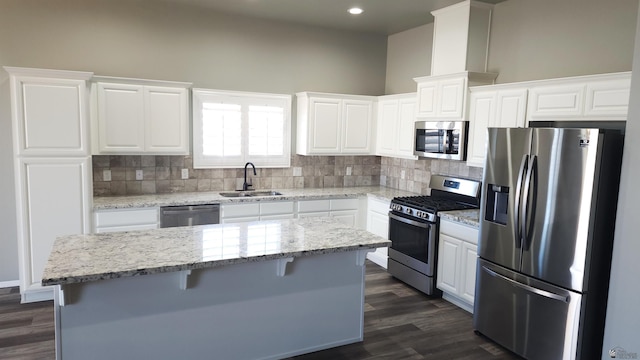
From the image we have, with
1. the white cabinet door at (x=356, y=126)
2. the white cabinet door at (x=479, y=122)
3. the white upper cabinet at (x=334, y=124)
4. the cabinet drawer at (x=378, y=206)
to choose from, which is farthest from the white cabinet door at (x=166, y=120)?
the white cabinet door at (x=479, y=122)

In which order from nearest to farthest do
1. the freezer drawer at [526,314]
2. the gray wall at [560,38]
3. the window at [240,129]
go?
the freezer drawer at [526,314], the gray wall at [560,38], the window at [240,129]

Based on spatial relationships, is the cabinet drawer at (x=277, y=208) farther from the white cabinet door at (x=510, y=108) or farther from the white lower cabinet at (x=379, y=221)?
the white cabinet door at (x=510, y=108)

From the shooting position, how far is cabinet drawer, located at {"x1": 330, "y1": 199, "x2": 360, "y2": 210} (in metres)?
5.36

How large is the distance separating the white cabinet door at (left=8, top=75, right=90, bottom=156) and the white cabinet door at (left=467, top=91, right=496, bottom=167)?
3697 millimetres

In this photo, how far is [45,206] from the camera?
3934 millimetres

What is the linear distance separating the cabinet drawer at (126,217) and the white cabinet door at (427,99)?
3.07 m

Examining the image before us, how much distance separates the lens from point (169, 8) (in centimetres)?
481

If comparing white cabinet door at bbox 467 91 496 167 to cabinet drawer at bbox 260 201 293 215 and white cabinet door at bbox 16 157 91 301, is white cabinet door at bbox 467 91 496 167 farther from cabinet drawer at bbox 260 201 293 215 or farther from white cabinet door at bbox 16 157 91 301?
white cabinet door at bbox 16 157 91 301

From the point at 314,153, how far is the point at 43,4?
10.8 feet

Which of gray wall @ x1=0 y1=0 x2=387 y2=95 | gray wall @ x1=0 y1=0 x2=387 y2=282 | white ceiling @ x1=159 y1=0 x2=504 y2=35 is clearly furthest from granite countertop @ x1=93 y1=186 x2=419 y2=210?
white ceiling @ x1=159 y1=0 x2=504 y2=35

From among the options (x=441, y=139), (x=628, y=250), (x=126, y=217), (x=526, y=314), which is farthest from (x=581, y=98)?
(x=126, y=217)

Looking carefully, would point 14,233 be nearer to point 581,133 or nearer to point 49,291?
point 49,291

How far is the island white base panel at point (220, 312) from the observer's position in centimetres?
243

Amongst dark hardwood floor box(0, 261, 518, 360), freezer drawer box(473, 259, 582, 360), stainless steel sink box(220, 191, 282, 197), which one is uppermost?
stainless steel sink box(220, 191, 282, 197)
